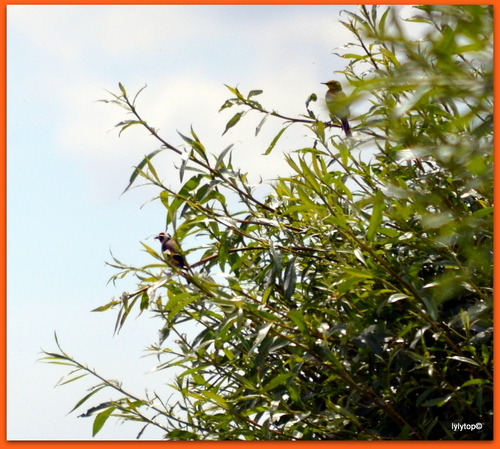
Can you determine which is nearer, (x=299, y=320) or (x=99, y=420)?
(x=299, y=320)

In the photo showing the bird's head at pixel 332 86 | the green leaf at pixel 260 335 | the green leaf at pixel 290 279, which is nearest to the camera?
the green leaf at pixel 260 335

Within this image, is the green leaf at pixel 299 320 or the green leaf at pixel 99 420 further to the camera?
the green leaf at pixel 99 420

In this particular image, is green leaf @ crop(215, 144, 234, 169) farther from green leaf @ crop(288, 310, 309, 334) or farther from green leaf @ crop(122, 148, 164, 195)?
green leaf @ crop(288, 310, 309, 334)

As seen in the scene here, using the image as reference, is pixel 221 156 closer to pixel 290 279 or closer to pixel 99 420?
pixel 290 279

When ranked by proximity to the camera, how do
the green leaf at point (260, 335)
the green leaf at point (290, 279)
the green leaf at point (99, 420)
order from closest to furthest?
1. the green leaf at point (260, 335)
2. the green leaf at point (290, 279)
3. the green leaf at point (99, 420)

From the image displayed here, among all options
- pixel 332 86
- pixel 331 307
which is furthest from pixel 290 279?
pixel 332 86

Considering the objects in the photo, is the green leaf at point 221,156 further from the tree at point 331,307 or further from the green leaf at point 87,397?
the green leaf at point 87,397

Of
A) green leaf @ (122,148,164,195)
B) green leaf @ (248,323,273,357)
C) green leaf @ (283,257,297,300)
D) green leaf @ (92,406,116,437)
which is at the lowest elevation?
green leaf @ (92,406,116,437)

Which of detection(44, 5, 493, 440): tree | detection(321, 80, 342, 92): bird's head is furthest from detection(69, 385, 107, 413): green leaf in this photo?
detection(321, 80, 342, 92): bird's head

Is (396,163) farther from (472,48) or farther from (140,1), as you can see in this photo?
(472,48)

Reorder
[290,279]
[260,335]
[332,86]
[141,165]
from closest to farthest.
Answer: [260,335] < [290,279] < [141,165] < [332,86]

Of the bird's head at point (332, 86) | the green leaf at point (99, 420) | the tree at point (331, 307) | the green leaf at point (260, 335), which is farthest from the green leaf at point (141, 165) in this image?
the bird's head at point (332, 86)

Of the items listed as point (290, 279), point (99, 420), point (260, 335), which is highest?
point (290, 279)

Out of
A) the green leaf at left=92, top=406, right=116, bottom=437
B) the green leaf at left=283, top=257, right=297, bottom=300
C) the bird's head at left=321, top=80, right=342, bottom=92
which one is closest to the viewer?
the green leaf at left=283, top=257, right=297, bottom=300
